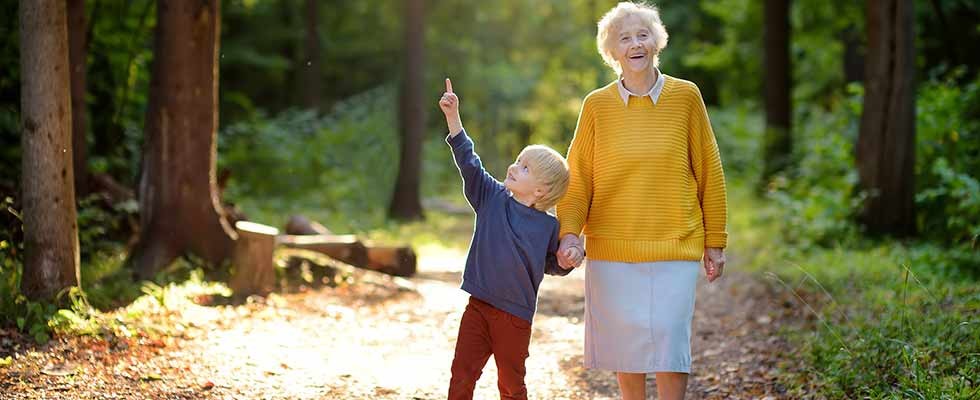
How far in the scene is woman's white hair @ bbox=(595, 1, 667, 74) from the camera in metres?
4.28

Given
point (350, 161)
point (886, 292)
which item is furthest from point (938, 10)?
point (350, 161)

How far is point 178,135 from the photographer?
29.0 feet

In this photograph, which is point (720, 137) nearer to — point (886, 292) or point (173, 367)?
point (886, 292)

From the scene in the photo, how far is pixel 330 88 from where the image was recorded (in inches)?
1236

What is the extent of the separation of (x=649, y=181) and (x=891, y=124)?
7183mm

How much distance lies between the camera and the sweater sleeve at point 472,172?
4277 mm

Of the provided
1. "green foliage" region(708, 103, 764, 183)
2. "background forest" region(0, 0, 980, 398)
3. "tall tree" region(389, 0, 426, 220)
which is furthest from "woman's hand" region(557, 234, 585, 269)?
"green foliage" region(708, 103, 764, 183)

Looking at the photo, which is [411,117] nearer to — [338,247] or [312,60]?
[312,60]

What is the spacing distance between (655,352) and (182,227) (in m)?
5.79

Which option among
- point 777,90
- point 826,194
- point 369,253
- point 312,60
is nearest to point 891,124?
point 826,194

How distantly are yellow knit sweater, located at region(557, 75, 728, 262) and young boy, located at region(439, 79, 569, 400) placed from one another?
0.62 ft

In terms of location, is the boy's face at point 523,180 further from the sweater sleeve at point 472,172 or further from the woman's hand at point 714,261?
the woman's hand at point 714,261

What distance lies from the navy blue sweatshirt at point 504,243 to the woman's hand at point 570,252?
60 mm

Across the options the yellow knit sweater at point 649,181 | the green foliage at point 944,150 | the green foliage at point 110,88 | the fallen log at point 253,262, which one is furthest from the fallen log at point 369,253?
the yellow knit sweater at point 649,181
